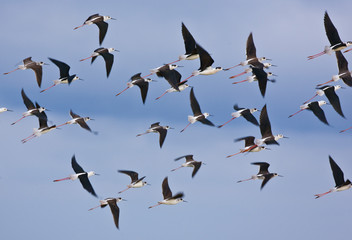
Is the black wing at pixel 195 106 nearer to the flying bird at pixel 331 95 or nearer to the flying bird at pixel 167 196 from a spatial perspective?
the flying bird at pixel 167 196

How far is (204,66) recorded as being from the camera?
19.9 metres

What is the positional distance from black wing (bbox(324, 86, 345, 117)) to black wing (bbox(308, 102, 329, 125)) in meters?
0.40

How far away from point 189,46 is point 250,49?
254 cm

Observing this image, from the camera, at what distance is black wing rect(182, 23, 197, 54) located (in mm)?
19491

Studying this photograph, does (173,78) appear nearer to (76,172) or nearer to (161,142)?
(161,142)

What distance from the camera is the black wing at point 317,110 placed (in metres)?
20.4

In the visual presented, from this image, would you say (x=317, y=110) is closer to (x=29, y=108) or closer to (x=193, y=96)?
(x=193, y=96)

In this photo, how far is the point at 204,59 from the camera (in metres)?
19.6

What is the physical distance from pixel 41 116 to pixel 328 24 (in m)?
8.39

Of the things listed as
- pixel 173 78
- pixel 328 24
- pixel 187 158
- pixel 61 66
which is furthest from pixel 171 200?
pixel 328 24

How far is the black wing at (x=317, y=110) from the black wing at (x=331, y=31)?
5.88 feet

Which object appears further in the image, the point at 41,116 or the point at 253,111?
the point at 253,111

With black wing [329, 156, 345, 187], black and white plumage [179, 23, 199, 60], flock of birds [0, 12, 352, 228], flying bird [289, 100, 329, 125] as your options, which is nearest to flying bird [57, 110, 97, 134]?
flock of birds [0, 12, 352, 228]

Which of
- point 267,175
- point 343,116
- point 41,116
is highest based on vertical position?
point 41,116
